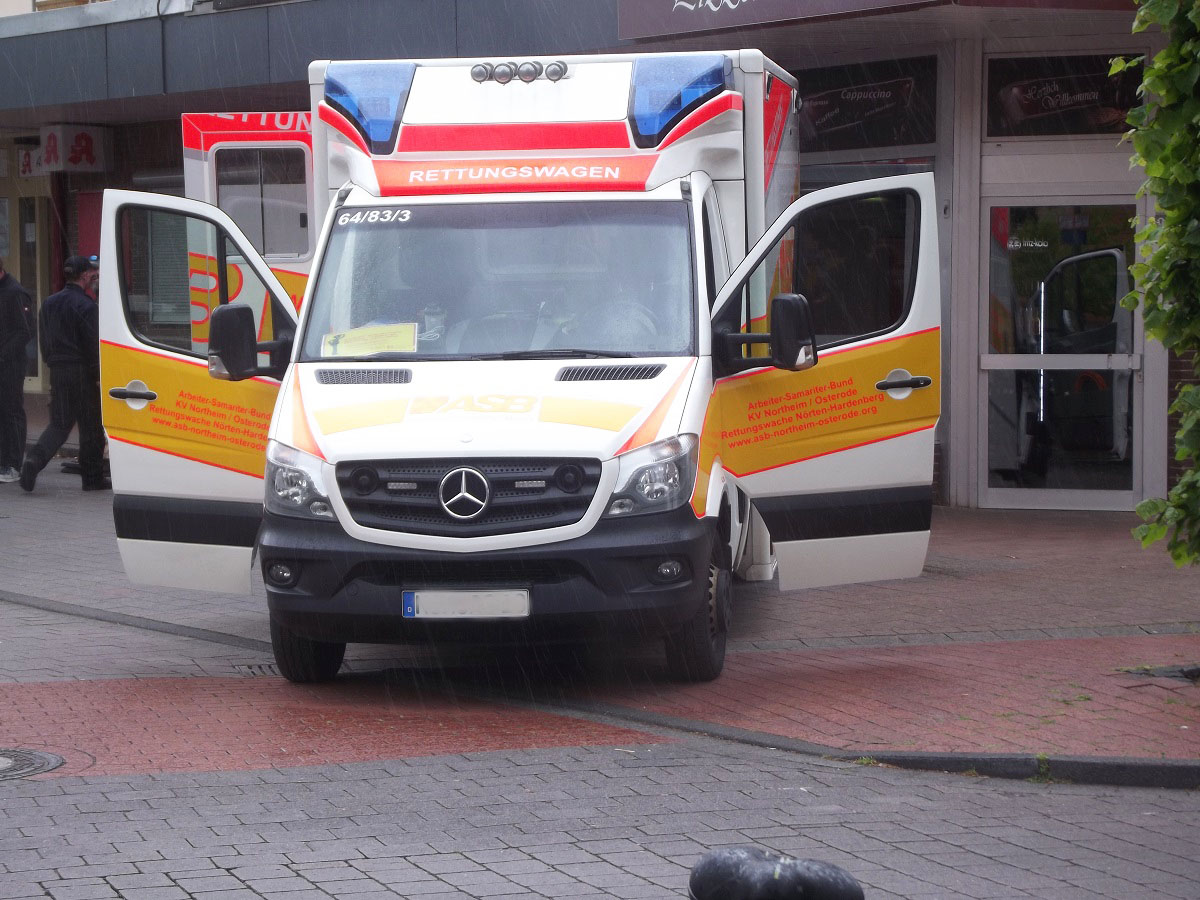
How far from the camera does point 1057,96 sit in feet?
43.7

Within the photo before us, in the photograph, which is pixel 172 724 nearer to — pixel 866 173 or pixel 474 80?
pixel 474 80

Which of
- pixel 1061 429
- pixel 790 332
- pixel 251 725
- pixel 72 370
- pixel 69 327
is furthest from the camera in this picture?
pixel 72 370

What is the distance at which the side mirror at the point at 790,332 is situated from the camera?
7.56 m

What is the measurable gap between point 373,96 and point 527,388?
1908 millimetres

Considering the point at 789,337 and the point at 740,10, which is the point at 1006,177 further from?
the point at 789,337

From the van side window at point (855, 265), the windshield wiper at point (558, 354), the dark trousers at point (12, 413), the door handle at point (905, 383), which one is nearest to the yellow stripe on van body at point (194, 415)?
the windshield wiper at point (558, 354)

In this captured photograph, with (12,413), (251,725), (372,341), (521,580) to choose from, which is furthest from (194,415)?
(12,413)

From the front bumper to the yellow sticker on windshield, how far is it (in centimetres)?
97

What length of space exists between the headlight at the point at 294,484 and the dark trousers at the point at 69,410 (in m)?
8.87

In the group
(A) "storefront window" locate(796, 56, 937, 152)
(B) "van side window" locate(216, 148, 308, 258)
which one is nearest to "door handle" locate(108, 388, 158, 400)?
(B) "van side window" locate(216, 148, 308, 258)

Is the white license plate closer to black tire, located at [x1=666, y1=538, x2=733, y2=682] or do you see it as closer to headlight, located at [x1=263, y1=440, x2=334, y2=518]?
headlight, located at [x1=263, y1=440, x2=334, y2=518]

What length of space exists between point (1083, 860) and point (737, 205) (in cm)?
414

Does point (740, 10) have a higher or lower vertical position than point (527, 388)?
higher

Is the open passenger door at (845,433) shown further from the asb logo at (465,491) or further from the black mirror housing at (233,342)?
the black mirror housing at (233,342)
